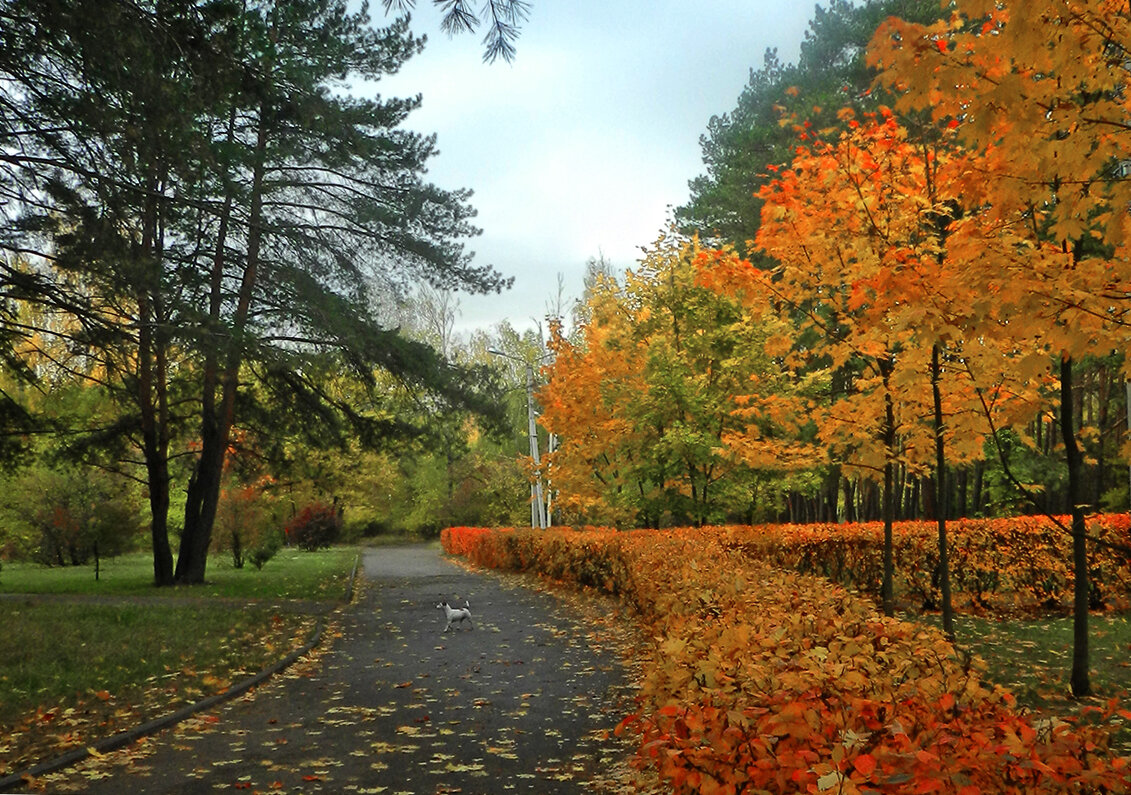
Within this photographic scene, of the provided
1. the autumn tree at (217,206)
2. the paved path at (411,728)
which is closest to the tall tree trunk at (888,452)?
the paved path at (411,728)

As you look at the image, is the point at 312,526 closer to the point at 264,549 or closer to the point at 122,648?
the point at 264,549

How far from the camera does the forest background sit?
249 inches

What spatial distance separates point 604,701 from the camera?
7453mm

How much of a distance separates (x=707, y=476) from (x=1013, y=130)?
15365 millimetres

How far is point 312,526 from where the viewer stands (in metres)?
43.9

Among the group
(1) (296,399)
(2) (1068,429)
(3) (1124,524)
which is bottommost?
(3) (1124,524)

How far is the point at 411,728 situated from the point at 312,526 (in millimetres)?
39293

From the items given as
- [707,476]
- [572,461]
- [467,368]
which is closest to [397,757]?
[467,368]

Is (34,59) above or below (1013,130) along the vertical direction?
above

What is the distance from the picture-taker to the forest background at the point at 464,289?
20.7ft

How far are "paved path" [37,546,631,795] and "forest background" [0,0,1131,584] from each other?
11.8 feet

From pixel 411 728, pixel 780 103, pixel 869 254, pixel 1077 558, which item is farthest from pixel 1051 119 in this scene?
pixel 780 103

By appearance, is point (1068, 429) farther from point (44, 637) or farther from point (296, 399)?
point (296, 399)

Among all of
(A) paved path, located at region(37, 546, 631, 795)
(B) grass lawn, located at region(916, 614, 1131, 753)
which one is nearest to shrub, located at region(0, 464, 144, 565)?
(A) paved path, located at region(37, 546, 631, 795)
